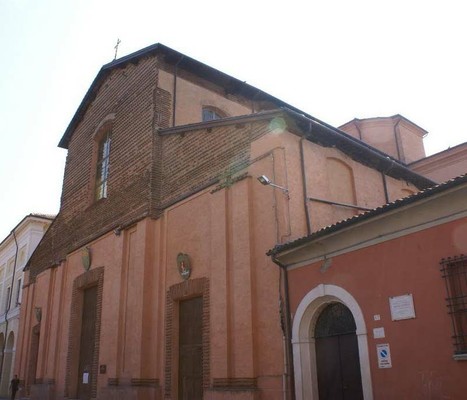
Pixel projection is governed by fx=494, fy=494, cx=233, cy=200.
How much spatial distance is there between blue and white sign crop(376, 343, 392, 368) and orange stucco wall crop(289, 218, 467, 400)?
66 mm

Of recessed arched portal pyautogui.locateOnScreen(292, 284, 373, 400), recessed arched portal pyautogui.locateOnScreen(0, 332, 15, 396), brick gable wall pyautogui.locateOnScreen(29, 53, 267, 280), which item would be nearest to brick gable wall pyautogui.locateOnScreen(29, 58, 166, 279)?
brick gable wall pyautogui.locateOnScreen(29, 53, 267, 280)

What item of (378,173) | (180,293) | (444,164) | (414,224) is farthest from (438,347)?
(444,164)

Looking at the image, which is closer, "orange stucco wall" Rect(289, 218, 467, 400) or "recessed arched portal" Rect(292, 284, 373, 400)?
"orange stucco wall" Rect(289, 218, 467, 400)

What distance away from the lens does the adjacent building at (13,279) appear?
2664cm

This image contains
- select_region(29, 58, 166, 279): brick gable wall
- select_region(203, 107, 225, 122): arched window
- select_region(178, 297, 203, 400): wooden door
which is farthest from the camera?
select_region(203, 107, 225, 122): arched window

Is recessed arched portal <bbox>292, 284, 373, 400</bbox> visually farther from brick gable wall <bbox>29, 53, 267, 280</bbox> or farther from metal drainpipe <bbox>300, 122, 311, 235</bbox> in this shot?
brick gable wall <bbox>29, 53, 267, 280</bbox>

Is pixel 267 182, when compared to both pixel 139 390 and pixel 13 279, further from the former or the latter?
pixel 13 279

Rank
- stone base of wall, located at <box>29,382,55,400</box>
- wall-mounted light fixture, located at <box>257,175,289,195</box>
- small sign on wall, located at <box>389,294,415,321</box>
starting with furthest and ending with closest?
stone base of wall, located at <box>29,382,55,400</box>
wall-mounted light fixture, located at <box>257,175,289,195</box>
small sign on wall, located at <box>389,294,415,321</box>

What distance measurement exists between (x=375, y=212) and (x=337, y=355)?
2.68 meters

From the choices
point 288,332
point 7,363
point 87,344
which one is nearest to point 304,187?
point 288,332

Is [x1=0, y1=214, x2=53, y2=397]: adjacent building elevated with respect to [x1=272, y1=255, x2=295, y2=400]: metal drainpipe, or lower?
elevated

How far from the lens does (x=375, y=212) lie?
7.62 metres

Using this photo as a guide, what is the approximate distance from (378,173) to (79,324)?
1082cm

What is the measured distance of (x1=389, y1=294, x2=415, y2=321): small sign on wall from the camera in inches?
281
